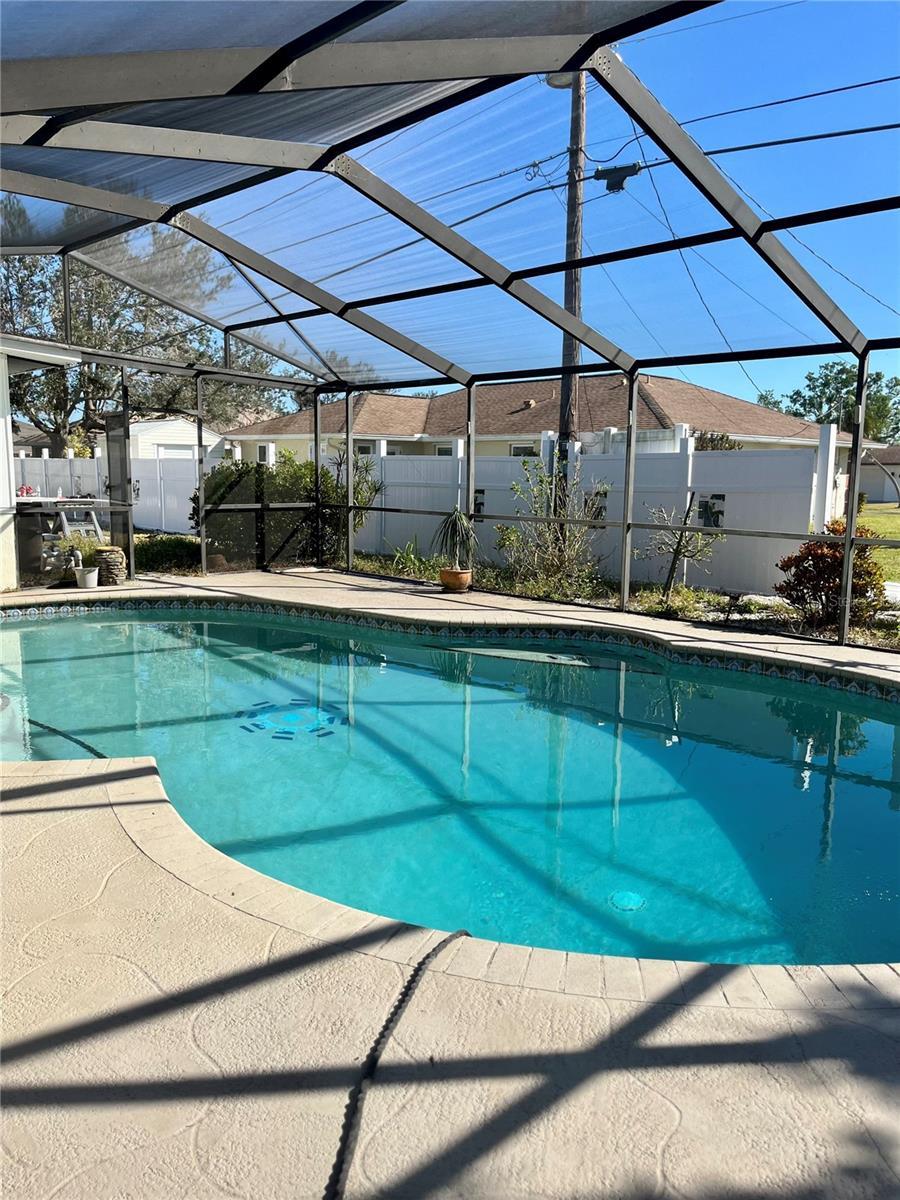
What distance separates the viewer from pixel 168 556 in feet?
41.6

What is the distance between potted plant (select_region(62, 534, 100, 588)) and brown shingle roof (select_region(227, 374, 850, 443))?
347 inches

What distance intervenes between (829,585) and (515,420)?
37.4 feet

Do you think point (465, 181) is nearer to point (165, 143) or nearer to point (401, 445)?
point (165, 143)

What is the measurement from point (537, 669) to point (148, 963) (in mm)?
6106

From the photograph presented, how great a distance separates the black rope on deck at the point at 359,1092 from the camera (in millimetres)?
1792

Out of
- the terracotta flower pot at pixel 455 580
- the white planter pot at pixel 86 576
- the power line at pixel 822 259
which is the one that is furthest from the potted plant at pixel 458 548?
the power line at pixel 822 259

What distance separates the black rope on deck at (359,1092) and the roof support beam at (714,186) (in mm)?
4796

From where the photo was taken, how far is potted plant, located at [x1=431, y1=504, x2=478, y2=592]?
36.3 feet

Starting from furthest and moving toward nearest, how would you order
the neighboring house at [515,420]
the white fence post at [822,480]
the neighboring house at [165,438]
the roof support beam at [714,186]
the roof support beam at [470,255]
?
1. the neighboring house at [165,438]
2. the neighboring house at [515,420]
3. the white fence post at [822,480]
4. the roof support beam at [470,255]
5. the roof support beam at [714,186]

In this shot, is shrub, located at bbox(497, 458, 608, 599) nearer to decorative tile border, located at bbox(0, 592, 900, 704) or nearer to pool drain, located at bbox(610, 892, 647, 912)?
decorative tile border, located at bbox(0, 592, 900, 704)

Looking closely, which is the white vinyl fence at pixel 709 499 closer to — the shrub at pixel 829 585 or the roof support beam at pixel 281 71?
the shrub at pixel 829 585

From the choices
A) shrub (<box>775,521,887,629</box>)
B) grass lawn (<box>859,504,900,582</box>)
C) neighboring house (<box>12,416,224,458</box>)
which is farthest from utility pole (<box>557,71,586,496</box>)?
neighboring house (<box>12,416,224,458</box>)

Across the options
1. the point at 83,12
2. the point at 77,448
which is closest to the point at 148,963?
the point at 83,12

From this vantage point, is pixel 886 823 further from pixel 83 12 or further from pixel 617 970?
pixel 83 12
